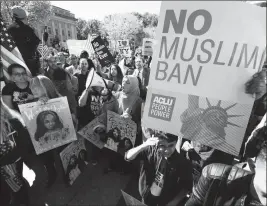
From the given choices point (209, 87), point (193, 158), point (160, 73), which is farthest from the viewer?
point (193, 158)

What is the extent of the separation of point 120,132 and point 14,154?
133 centimetres

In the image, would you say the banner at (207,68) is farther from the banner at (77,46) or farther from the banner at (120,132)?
the banner at (77,46)

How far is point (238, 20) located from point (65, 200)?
9.95 ft

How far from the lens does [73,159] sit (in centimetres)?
300

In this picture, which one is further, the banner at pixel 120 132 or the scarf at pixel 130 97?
the scarf at pixel 130 97

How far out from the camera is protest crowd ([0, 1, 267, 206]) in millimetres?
1586

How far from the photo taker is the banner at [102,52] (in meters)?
5.59

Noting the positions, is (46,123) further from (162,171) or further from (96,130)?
(162,171)

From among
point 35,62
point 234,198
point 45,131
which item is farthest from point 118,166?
point 35,62

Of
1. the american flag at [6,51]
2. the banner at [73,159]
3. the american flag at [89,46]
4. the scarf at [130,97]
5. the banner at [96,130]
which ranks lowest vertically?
the banner at [73,159]

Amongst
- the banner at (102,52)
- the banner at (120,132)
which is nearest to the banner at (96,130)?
the banner at (120,132)

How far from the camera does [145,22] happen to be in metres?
70.6

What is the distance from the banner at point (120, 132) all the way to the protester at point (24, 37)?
1.99m

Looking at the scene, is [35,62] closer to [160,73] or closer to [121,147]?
[121,147]
